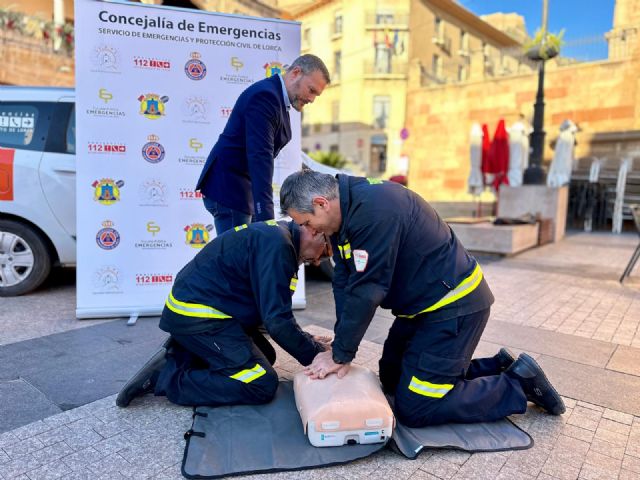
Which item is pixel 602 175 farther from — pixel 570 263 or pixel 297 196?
pixel 297 196

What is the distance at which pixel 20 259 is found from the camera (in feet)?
15.6

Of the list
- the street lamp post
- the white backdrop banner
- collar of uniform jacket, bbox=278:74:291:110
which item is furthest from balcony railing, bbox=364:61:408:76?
collar of uniform jacket, bbox=278:74:291:110

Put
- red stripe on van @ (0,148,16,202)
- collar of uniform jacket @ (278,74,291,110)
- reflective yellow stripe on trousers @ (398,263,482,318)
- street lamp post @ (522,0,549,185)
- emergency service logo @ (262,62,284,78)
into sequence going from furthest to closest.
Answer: street lamp post @ (522,0,549,185)
red stripe on van @ (0,148,16,202)
emergency service logo @ (262,62,284,78)
collar of uniform jacket @ (278,74,291,110)
reflective yellow stripe on trousers @ (398,263,482,318)

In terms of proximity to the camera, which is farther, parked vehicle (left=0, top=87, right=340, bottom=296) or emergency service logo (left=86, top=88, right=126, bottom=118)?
parked vehicle (left=0, top=87, right=340, bottom=296)

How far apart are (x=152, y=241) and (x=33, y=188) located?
138cm

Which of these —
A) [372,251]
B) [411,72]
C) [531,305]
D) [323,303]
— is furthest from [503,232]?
[411,72]

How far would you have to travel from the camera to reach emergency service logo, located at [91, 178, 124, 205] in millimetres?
4133

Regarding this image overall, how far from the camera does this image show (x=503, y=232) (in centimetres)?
836

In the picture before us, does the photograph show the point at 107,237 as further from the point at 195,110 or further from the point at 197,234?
the point at 195,110

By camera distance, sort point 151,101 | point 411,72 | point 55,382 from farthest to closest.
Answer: point 411,72
point 151,101
point 55,382

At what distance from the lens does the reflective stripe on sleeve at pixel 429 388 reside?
2430 mm

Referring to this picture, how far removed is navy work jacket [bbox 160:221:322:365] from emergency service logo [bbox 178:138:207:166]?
1.79 metres

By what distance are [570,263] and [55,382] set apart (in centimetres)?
745

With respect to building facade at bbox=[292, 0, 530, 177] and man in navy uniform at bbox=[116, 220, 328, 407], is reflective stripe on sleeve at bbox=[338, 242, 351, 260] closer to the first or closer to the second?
man in navy uniform at bbox=[116, 220, 328, 407]
